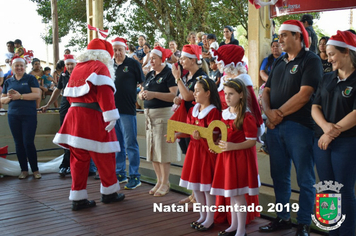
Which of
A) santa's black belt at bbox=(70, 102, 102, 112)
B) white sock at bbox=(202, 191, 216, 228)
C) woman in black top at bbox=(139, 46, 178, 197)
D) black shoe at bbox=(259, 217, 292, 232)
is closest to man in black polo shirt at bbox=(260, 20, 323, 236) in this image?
black shoe at bbox=(259, 217, 292, 232)

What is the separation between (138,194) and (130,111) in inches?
43.5

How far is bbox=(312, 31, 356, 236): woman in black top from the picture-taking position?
2732 millimetres

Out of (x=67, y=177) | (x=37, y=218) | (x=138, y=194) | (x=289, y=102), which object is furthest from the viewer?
(x=67, y=177)

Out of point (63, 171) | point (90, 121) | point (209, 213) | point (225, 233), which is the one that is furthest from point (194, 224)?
point (63, 171)

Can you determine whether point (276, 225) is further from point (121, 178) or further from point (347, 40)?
point (121, 178)

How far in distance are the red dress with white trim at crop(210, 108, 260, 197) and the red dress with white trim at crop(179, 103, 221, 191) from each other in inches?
7.9

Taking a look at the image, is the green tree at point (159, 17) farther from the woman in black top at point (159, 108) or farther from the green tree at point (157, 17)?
the woman in black top at point (159, 108)

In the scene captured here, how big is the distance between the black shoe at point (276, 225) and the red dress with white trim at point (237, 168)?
19.6 inches

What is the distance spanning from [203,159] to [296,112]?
37.9 inches

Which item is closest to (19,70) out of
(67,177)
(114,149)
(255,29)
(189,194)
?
(67,177)

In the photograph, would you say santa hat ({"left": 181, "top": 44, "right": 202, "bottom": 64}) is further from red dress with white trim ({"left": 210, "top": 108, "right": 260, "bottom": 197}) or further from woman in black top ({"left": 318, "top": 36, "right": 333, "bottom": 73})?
woman in black top ({"left": 318, "top": 36, "right": 333, "bottom": 73})

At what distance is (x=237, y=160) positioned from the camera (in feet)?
10.6

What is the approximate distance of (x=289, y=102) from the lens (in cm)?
315

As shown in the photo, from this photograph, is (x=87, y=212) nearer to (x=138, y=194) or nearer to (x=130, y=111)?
(x=138, y=194)
